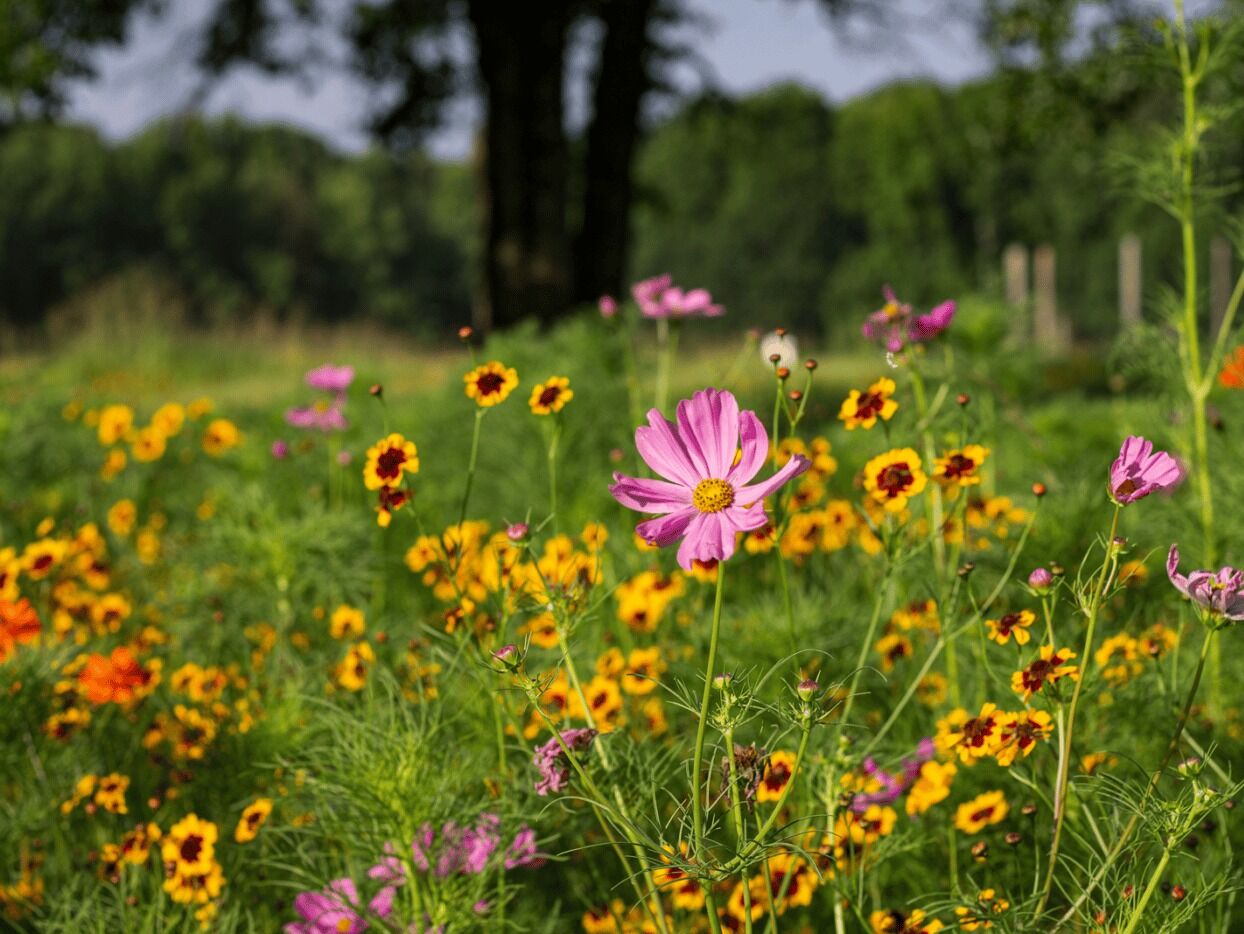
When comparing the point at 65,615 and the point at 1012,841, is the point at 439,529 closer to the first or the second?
the point at 65,615

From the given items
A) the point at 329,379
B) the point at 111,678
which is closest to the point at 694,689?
the point at 111,678

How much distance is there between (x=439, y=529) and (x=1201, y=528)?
152cm

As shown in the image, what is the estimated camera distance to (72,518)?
3.54 m

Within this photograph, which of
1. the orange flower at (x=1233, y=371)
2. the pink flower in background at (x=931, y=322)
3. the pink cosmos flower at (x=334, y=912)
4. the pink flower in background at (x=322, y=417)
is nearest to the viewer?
the pink cosmos flower at (x=334, y=912)

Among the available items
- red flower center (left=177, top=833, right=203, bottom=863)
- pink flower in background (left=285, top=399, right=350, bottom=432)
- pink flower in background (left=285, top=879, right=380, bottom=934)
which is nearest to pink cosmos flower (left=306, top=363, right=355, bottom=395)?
pink flower in background (left=285, top=399, right=350, bottom=432)

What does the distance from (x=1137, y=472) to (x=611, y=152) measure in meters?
7.44

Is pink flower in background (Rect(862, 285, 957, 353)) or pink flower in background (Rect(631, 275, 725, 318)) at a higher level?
pink flower in background (Rect(631, 275, 725, 318))

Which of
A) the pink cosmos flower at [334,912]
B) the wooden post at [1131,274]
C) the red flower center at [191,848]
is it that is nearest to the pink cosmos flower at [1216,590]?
the pink cosmos flower at [334,912]

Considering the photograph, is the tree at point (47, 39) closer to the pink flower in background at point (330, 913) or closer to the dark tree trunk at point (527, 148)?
the dark tree trunk at point (527, 148)

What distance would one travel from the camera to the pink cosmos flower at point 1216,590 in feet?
3.28

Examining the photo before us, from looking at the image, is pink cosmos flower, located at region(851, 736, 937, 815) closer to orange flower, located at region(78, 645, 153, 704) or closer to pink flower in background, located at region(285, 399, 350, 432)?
orange flower, located at region(78, 645, 153, 704)

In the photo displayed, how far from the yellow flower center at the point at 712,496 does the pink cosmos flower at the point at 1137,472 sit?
0.34 metres

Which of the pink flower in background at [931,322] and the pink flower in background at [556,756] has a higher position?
the pink flower in background at [931,322]

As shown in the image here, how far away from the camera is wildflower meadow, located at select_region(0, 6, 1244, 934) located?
3.56 ft
